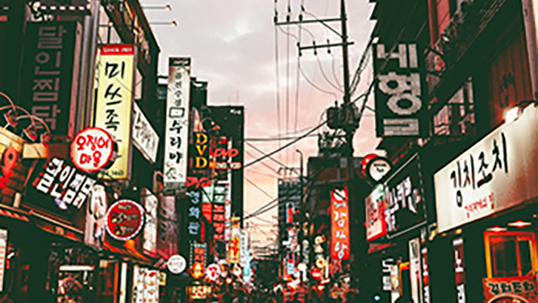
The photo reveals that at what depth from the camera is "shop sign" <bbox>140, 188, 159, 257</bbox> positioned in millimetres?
26025

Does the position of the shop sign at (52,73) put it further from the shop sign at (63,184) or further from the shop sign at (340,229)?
the shop sign at (340,229)

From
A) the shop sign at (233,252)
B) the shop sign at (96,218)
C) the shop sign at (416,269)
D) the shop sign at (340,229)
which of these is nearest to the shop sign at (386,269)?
the shop sign at (340,229)

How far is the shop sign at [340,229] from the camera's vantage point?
1199 inches

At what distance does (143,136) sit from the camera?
23.9m

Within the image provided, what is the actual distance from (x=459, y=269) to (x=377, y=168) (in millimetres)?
6923

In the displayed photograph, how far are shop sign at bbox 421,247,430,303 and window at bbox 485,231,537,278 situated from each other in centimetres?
238

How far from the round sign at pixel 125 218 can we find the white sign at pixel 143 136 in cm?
424

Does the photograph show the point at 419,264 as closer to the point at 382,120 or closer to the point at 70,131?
the point at 382,120

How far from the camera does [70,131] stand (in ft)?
47.8

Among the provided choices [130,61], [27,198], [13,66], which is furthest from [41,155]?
[130,61]

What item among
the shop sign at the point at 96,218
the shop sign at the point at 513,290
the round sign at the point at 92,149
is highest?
the round sign at the point at 92,149

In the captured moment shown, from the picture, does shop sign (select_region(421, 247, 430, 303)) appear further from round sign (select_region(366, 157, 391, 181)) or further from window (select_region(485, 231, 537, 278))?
round sign (select_region(366, 157, 391, 181))

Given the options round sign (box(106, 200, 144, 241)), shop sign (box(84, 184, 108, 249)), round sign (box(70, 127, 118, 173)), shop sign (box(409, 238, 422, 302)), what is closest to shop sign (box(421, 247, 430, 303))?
shop sign (box(409, 238, 422, 302))

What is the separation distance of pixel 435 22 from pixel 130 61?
34.6 feet
